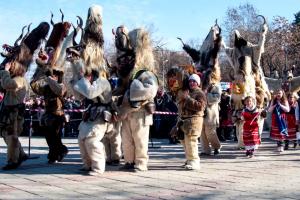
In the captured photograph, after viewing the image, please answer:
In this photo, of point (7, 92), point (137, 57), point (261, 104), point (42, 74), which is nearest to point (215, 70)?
point (261, 104)

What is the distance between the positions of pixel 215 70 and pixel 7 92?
4.02 m

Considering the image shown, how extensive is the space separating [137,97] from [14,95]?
2.14 meters

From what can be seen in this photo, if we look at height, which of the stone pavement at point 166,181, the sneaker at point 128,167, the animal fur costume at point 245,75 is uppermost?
the animal fur costume at point 245,75

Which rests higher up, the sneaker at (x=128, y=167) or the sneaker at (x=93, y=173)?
the sneaker at (x=128, y=167)

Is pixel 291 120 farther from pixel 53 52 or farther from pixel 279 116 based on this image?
pixel 53 52

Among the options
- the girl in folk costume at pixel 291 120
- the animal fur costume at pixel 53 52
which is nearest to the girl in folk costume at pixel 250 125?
the girl in folk costume at pixel 291 120

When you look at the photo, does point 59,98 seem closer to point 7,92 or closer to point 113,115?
point 7,92

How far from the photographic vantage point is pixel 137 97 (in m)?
7.64

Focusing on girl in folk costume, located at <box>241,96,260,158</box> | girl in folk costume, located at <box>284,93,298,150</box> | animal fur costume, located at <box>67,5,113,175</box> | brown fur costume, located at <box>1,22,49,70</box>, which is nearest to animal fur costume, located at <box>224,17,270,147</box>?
girl in folk costume, located at <box>241,96,260,158</box>

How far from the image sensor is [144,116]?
7.88 m

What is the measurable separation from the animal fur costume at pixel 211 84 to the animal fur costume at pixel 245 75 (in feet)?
1.55

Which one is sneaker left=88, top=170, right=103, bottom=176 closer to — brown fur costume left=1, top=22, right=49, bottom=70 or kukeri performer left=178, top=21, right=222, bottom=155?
brown fur costume left=1, top=22, right=49, bottom=70

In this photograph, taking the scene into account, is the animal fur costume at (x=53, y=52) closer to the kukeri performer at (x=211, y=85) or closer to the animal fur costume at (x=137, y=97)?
the animal fur costume at (x=137, y=97)

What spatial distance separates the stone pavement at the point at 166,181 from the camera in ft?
20.2
